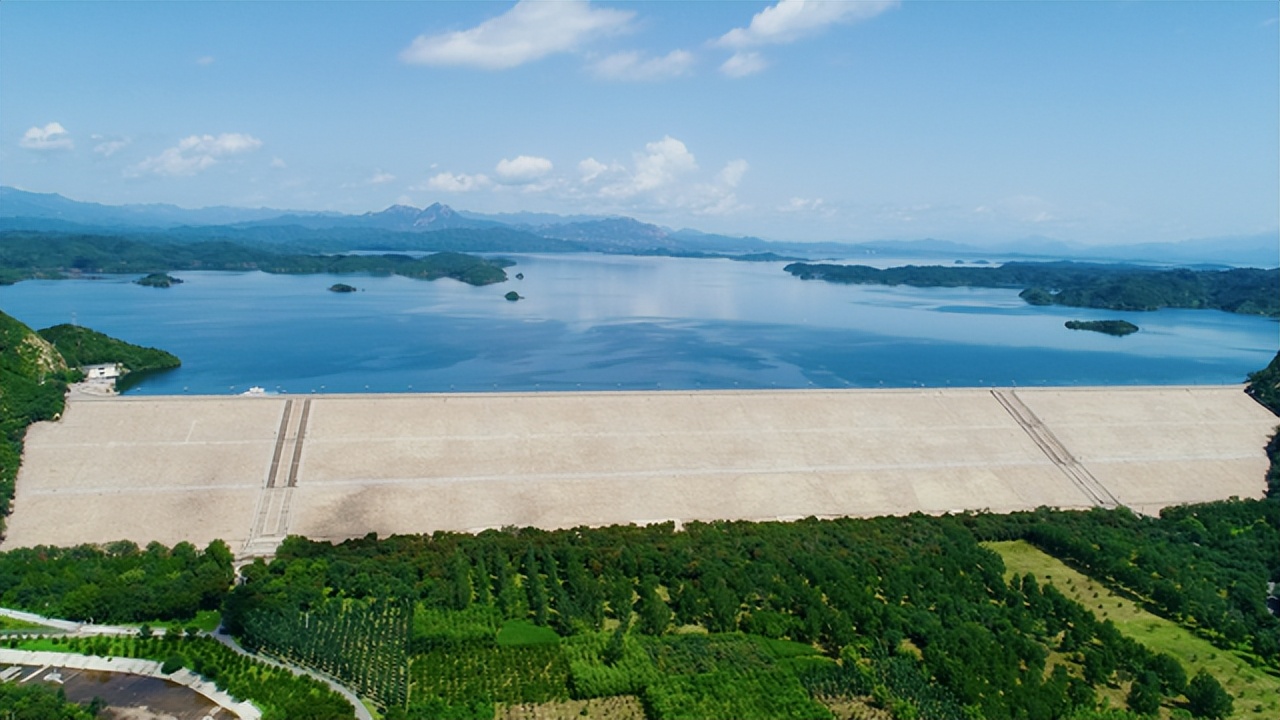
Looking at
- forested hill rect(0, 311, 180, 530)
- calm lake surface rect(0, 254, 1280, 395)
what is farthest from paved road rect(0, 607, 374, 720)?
calm lake surface rect(0, 254, 1280, 395)

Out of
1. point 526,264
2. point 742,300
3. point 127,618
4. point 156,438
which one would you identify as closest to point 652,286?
point 742,300

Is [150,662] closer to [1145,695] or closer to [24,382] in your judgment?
[24,382]

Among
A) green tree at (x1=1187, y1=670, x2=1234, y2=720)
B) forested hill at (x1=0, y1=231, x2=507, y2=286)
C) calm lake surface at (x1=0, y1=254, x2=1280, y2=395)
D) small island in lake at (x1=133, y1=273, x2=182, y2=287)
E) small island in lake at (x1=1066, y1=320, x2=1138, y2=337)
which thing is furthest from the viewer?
forested hill at (x1=0, y1=231, x2=507, y2=286)

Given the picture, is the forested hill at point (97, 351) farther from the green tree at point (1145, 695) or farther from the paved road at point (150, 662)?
the green tree at point (1145, 695)

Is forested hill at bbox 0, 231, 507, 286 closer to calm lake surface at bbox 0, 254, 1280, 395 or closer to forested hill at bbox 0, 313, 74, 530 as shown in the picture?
calm lake surface at bbox 0, 254, 1280, 395

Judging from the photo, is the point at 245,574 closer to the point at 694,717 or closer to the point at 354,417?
the point at 354,417

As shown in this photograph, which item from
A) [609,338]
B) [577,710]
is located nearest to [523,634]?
[577,710]

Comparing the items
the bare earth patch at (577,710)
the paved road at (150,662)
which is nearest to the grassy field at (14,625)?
the paved road at (150,662)
